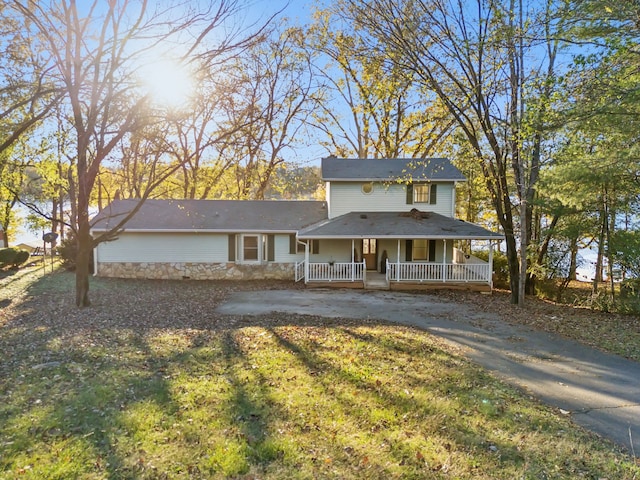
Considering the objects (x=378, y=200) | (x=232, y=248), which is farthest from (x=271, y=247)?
(x=378, y=200)

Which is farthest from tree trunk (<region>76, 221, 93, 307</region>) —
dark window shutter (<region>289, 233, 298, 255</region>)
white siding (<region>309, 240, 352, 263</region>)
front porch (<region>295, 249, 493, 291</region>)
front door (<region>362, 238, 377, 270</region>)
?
front door (<region>362, 238, 377, 270</region>)

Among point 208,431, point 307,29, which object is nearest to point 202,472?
point 208,431

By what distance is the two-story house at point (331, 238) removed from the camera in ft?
50.2

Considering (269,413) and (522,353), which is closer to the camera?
(269,413)

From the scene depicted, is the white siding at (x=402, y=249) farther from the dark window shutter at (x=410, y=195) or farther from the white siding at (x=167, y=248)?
the white siding at (x=167, y=248)

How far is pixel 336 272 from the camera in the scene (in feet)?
51.0

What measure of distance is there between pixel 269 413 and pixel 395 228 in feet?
39.5

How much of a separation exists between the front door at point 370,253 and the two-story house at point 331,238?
47 millimetres

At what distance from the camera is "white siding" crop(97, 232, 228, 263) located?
1648 centimetres

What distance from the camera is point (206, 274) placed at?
650 inches

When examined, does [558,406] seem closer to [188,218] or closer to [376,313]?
[376,313]

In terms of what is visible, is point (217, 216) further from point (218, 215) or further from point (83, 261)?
point (83, 261)

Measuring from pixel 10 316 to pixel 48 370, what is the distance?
5.56 m

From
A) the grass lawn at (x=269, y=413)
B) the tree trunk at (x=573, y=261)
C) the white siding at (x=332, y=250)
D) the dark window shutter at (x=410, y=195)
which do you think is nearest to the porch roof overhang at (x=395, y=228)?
the dark window shutter at (x=410, y=195)
